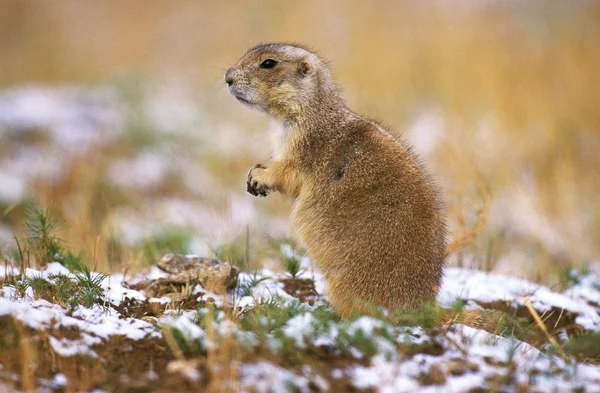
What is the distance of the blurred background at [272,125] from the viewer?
827 centimetres

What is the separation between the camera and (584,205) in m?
9.38

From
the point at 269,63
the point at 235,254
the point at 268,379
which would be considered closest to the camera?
the point at 268,379

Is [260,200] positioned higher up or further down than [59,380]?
higher up

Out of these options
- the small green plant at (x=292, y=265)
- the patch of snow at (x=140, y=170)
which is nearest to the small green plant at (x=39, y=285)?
the small green plant at (x=292, y=265)

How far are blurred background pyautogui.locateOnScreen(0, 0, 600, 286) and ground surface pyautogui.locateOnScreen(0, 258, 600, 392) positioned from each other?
4.75 ft

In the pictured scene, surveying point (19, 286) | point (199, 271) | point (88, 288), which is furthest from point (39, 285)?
point (199, 271)

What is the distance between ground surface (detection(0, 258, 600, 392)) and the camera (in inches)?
123

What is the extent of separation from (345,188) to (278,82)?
101 cm

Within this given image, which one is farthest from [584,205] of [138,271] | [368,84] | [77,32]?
[77,32]

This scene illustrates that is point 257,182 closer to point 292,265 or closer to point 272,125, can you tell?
point 272,125

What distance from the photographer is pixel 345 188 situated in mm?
4262

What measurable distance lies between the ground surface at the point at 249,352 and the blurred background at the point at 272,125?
145cm

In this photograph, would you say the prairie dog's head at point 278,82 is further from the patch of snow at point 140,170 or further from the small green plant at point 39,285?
the patch of snow at point 140,170

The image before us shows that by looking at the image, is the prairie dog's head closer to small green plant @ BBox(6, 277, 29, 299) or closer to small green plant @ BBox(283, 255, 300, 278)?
small green plant @ BBox(283, 255, 300, 278)
